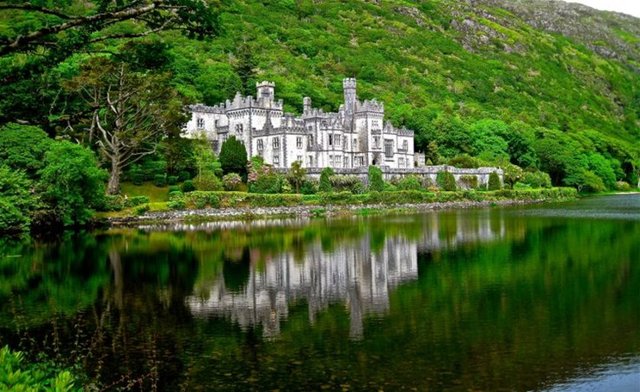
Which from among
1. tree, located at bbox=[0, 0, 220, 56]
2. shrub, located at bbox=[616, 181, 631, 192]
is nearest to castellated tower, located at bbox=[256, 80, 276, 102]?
tree, located at bbox=[0, 0, 220, 56]

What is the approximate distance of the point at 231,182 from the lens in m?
64.8

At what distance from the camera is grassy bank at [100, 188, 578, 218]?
185 ft

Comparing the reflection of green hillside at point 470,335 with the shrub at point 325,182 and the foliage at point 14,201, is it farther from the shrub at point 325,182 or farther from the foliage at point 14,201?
the shrub at point 325,182

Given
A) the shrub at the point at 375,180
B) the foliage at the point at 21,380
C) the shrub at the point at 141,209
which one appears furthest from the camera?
the shrub at the point at 375,180

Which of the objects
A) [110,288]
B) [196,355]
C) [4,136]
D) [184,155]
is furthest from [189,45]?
[196,355]

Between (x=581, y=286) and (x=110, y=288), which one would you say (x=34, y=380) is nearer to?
(x=110, y=288)

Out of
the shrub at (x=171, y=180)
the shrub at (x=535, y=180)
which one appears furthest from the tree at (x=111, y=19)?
the shrub at (x=535, y=180)

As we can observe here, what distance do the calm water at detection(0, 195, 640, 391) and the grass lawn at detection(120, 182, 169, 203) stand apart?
77.8 ft

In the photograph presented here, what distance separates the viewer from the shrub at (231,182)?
64562 millimetres

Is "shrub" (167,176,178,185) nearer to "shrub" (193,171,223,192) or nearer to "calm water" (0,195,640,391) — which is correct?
"shrub" (193,171,223,192)

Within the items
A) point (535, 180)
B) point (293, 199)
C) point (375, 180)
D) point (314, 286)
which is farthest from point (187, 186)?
point (535, 180)

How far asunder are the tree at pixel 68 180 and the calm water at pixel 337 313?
38.0 ft

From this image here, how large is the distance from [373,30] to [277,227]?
127m

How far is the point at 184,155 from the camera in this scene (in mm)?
63938
